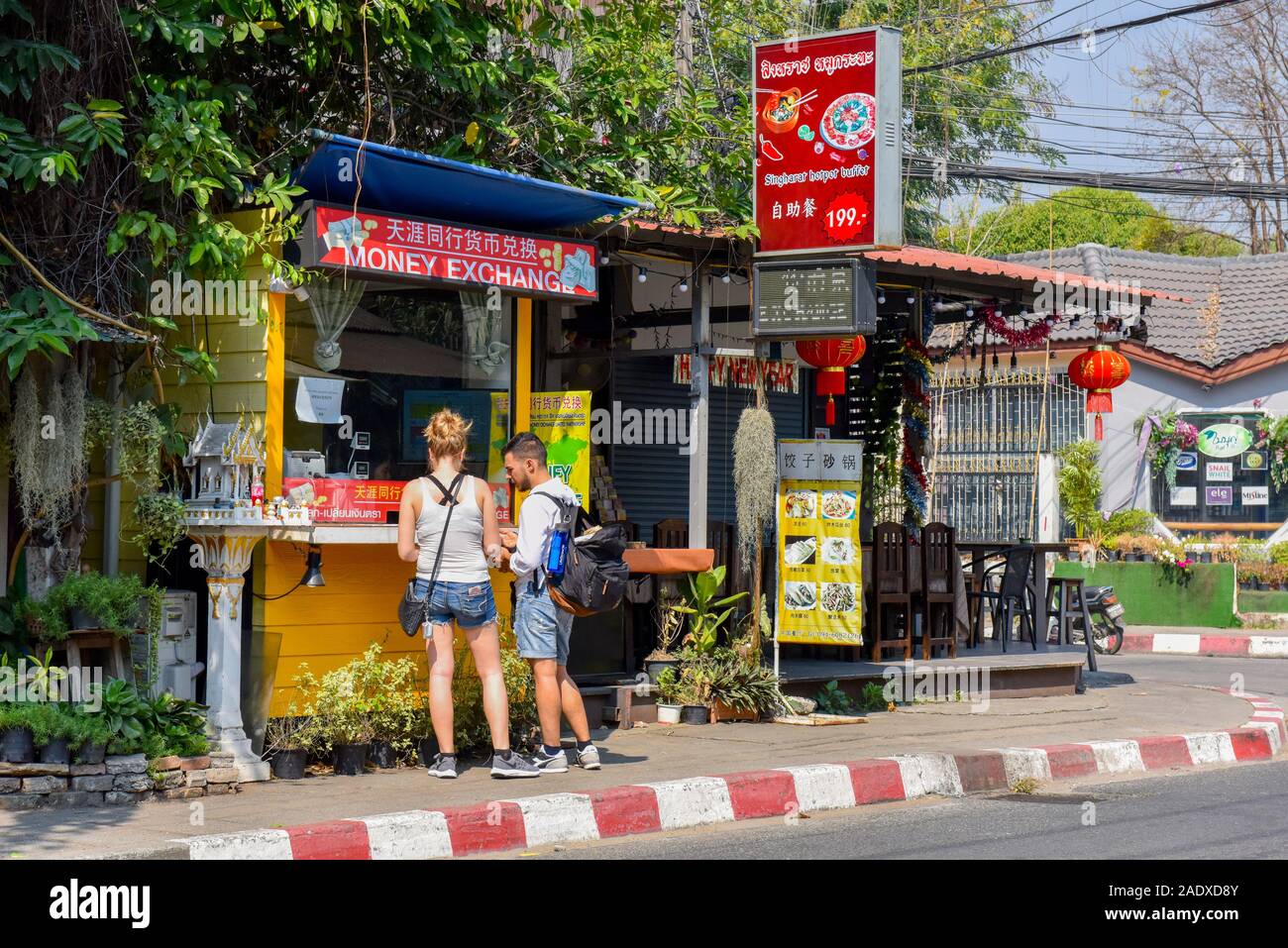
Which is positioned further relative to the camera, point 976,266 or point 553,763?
point 976,266

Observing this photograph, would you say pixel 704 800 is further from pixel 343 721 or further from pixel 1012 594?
pixel 1012 594

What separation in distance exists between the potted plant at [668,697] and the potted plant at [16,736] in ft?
15.7

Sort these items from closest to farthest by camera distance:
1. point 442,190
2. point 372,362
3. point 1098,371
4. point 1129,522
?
point 442,190 → point 372,362 → point 1098,371 → point 1129,522

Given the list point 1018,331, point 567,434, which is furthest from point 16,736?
point 1018,331

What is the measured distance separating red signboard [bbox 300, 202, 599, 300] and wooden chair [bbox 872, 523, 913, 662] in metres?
4.29

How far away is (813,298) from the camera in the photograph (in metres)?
11.2

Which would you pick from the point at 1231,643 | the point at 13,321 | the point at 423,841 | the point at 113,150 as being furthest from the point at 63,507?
the point at 1231,643

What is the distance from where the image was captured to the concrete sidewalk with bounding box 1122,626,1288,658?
66.6ft

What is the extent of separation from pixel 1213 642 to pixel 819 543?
10.5 m

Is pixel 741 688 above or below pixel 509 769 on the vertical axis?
above

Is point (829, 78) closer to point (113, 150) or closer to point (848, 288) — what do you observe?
point (848, 288)

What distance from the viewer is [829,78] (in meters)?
11.2

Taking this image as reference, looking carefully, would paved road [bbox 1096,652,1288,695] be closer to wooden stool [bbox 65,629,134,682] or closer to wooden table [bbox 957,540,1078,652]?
wooden table [bbox 957,540,1078,652]

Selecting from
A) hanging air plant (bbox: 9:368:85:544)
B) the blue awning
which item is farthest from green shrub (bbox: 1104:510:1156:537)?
hanging air plant (bbox: 9:368:85:544)
